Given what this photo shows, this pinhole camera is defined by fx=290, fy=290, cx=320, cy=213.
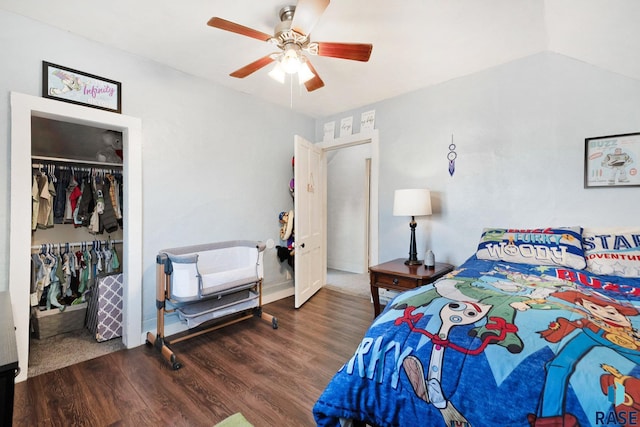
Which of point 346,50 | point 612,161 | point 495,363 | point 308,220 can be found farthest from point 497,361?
point 308,220

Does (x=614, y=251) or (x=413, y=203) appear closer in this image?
(x=614, y=251)

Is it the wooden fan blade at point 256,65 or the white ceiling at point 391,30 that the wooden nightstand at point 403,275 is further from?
the wooden fan blade at point 256,65

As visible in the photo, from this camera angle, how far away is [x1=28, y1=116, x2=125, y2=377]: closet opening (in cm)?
253

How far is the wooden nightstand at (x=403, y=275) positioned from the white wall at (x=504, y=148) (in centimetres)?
39

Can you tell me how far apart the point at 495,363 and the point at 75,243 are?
11.4ft

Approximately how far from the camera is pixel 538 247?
215 cm

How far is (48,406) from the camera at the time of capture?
1.75 metres

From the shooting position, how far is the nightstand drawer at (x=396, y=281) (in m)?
2.59

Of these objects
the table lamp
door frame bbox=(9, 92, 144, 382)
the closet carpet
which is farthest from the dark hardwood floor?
the table lamp

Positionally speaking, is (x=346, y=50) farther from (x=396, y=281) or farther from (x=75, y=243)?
(x=75, y=243)

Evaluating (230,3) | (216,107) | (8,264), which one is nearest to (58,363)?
(8,264)

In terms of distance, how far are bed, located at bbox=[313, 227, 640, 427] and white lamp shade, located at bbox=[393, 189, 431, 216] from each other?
122cm

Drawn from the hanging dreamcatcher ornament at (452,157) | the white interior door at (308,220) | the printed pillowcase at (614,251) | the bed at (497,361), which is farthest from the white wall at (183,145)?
the printed pillowcase at (614,251)

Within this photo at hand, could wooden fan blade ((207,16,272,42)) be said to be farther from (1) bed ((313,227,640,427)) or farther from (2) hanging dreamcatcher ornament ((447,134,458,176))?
(2) hanging dreamcatcher ornament ((447,134,458,176))
